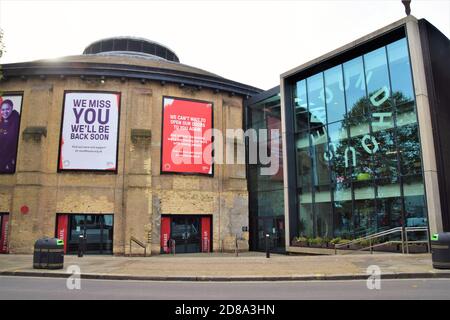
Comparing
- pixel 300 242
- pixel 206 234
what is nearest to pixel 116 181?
pixel 206 234

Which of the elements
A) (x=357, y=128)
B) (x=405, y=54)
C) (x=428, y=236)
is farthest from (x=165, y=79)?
(x=428, y=236)

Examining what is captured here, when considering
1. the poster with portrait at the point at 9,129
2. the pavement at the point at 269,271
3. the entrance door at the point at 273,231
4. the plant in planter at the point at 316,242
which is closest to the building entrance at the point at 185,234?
the entrance door at the point at 273,231

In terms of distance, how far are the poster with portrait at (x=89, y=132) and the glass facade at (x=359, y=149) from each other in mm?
11329

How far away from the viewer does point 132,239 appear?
21.6 meters

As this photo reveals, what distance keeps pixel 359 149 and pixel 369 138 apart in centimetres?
75

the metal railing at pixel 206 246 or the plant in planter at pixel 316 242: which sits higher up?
the plant in planter at pixel 316 242

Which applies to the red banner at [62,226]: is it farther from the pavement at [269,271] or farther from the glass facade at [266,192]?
→ the glass facade at [266,192]

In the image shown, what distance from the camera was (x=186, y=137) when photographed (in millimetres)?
24781

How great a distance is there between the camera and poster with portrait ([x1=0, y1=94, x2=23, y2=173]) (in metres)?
22.8

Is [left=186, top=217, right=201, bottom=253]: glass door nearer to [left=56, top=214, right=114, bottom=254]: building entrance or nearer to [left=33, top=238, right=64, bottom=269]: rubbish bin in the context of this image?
[left=56, top=214, right=114, bottom=254]: building entrance

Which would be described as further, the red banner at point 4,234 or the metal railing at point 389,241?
the red banner at point 4,234

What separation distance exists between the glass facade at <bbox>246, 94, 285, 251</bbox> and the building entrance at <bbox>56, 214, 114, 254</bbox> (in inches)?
370

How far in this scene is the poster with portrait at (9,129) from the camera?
22.8m
